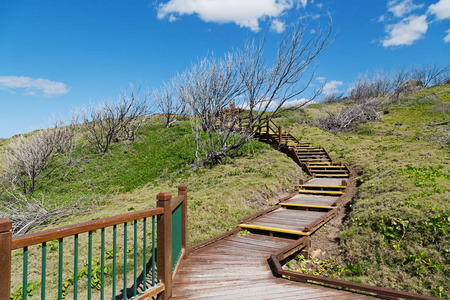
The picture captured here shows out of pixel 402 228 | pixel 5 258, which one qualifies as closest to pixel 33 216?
pixel 5 258

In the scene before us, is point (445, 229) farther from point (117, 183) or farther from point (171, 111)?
point (171, 111)

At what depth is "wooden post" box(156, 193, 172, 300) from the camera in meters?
3.34

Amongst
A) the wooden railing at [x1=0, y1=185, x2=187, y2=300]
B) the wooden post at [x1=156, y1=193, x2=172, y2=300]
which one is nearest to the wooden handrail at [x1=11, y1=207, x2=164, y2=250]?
the wooden railing at [x1=0, y1=185, x2=187, y2=300]

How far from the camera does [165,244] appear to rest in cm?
337

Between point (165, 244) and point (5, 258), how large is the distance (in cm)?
179

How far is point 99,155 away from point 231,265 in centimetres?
1678

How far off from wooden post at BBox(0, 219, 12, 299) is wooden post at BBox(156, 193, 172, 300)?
1.67 metres

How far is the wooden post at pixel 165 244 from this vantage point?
11.0 feet

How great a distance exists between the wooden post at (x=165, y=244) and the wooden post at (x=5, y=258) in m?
1.67

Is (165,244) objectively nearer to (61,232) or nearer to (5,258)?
(61,232)

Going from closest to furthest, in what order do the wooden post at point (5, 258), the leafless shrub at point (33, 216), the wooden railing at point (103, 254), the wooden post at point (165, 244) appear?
the wooden post at point (5, 258) < the wooden railing at point (103, 254) < the wooden post at point (165, 244) < the leafless shrub at point (33, 216)

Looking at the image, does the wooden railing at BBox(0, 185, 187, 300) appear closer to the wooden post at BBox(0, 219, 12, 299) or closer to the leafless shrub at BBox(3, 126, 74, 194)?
the wooden post at BBox(0, 219, 12, 299)

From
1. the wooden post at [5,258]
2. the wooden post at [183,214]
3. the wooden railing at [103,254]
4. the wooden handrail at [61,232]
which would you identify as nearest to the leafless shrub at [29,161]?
the wooden railing at [103,254]

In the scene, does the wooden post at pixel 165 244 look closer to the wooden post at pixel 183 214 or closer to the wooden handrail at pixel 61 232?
the wooden handrail at pixel 61 232
